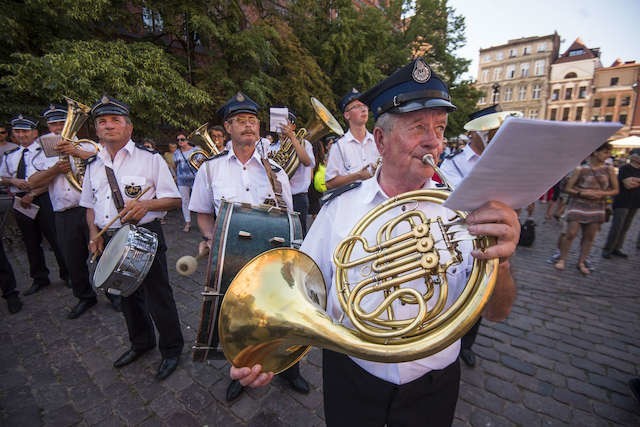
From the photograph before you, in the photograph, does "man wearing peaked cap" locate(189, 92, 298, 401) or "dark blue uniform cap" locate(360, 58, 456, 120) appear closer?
"dark blue uniform cap" locate(360, 58, 456, 120)

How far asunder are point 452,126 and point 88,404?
79.9ft

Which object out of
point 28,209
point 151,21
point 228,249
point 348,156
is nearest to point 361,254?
point 228,249

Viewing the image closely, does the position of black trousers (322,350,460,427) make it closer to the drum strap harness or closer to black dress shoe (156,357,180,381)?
black dress shoe (156,357,180,381)

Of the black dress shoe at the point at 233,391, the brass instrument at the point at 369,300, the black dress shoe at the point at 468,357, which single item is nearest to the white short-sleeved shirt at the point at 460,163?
the black dress shoe at the point at 468,357

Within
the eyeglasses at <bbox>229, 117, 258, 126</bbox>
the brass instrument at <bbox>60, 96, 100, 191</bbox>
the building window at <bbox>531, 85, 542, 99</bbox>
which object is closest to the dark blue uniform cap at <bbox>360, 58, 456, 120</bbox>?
the eyeglasses at <bbox>229, 117, 258, 126</bbox>

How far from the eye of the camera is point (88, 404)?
9.02 ft

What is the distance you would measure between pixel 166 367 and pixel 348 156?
12.1ft

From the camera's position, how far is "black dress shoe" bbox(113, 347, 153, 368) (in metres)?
3.20

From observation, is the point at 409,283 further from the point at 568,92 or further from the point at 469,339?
the point at 568,92

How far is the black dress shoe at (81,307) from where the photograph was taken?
4.13 metres

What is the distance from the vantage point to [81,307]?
13.9 feet

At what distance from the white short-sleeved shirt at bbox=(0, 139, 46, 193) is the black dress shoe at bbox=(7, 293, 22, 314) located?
1.75m

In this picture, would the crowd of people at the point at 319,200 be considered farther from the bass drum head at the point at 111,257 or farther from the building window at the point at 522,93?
the building window at the point at 522,93

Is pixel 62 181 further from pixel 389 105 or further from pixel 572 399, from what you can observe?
pixel 572 399
